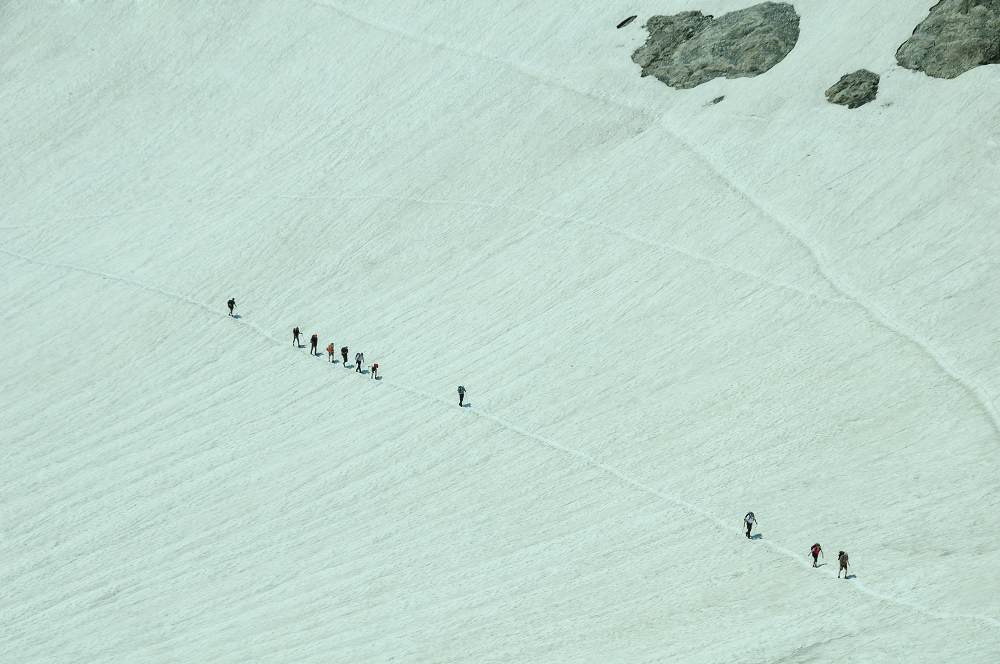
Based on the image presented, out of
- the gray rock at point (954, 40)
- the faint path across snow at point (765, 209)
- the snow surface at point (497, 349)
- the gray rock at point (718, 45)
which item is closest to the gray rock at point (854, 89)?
the snow surface at point (497, 349)

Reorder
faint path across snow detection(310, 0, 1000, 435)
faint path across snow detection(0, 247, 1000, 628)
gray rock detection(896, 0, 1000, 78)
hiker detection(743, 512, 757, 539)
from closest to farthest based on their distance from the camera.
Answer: faint path across snow detection(0, 247, 1000, 628), hiker detection(743, 512, 757, 539), faint path across snow detection(310, 0, 1000, 435), gray rock detection(896, 0, 1000, 78)

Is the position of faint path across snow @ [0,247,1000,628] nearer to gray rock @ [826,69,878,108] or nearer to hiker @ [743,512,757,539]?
hiker @ [743,512,757,539]

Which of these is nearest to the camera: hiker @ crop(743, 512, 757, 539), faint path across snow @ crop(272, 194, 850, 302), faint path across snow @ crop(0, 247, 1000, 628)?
faint path across snow @ crop(0, 247, 1000, 628)

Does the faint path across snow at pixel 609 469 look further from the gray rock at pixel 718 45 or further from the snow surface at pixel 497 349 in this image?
the gray rock at pixel 718 45

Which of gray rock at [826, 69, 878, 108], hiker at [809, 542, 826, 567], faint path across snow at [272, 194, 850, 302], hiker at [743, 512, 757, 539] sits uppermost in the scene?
gray rock at [826, 69, 878, 108]

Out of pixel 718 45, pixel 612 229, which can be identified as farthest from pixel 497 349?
pixel 718 45

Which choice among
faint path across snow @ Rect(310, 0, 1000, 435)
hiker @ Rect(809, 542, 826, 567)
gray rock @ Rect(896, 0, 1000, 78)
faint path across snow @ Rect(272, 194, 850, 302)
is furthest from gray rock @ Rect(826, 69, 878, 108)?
hiker @ Rect(809, 542, 826, 567)
